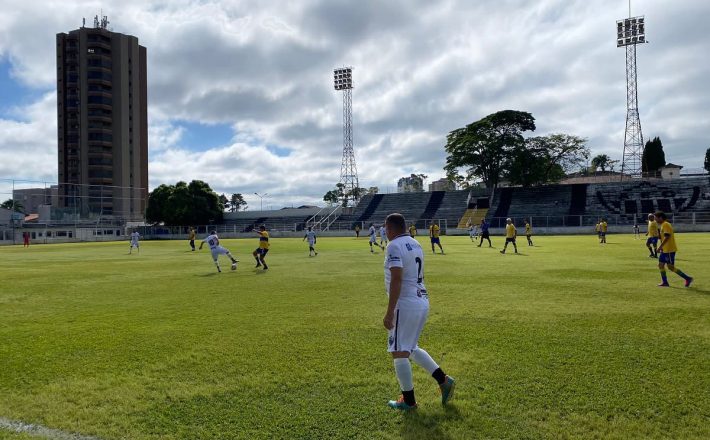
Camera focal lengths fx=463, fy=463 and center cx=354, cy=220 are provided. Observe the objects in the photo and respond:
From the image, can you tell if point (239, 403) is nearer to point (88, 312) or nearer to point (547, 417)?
point (547, 417)

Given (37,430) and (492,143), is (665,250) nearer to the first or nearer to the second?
(37,430)

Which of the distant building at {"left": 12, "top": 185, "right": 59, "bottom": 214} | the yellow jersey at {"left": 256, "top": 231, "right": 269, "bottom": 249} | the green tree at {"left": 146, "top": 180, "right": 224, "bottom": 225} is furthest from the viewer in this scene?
the green tree at {"left": 146, "top": 180, "right": 224, "bottom": 225}

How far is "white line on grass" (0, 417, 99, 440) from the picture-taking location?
13.7 feet

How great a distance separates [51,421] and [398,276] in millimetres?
3630

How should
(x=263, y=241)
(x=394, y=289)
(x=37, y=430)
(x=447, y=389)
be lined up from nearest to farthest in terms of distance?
(x=37, y=430) < (x=394, y=289) < (x=447, y=389) < (x=263, y=241)

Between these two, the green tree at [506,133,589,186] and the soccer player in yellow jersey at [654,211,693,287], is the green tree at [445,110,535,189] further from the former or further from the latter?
the soccer player in yellow jersey at [654,211,693,287]

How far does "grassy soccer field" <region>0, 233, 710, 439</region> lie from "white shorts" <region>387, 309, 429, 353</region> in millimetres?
665

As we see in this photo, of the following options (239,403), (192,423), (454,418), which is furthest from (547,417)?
(192,423)

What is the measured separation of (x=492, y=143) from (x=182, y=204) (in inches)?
1909

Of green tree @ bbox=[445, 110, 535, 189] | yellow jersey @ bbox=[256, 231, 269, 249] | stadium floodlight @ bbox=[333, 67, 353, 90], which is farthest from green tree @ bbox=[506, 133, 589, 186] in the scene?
yellow jersey @ bbox=[256, 231, 269, 249]

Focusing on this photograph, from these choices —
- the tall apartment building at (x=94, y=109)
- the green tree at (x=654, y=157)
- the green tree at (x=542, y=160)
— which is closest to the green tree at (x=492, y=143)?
the green tree at (x=542, y=160)

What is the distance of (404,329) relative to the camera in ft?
15.2

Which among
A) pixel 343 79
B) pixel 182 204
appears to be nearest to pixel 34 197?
pixel 182 204

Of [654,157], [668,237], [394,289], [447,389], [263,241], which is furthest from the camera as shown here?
[654,157]
